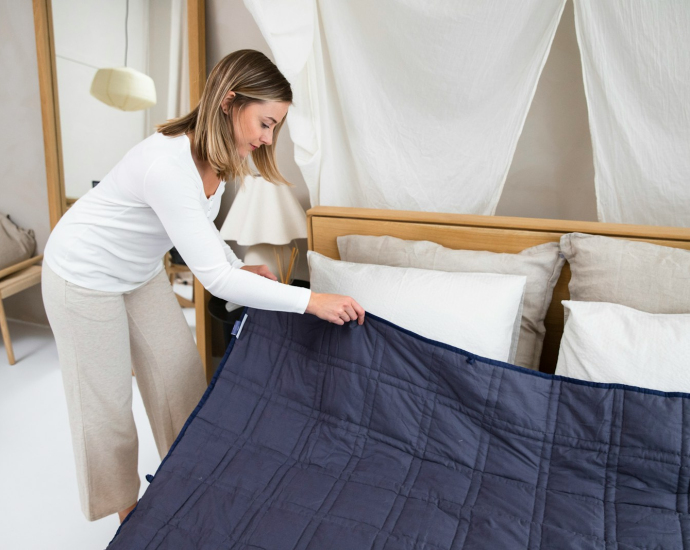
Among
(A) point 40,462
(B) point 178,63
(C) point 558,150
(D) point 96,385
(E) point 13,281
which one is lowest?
(A) point 40,462

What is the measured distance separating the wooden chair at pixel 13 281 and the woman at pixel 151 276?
1.37 meters

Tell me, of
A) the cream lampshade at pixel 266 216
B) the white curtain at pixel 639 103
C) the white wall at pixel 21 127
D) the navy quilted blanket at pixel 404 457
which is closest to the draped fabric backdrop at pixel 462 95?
the white curtain at pixel 639 103

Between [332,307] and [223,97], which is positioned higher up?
[223,97]

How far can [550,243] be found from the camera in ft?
5.07

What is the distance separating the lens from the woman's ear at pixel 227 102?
47.1 inches

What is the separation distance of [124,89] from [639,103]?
213cm

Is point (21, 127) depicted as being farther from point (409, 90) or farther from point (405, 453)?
point (405, 453)

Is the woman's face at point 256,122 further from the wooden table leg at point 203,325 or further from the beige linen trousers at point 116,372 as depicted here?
the wooden table leg at point 203,325

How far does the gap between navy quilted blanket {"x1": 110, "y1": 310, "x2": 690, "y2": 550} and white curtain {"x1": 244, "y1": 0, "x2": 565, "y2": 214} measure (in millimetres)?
611

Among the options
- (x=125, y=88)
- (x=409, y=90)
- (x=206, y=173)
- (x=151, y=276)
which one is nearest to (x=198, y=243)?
(x=206, y=173)

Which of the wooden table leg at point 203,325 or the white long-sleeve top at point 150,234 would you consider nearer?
the white long-sleeve top at point 150,234

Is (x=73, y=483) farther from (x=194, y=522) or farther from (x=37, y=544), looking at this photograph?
(x=194, y=522)

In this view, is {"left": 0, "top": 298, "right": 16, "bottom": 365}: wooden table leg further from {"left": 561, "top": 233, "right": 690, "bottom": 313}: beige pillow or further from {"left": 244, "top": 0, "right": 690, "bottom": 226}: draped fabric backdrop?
{"left": 561, "top": 233, "right": 690, "bottom": 313}: beige pillow

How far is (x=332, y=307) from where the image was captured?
1236 millimetres
